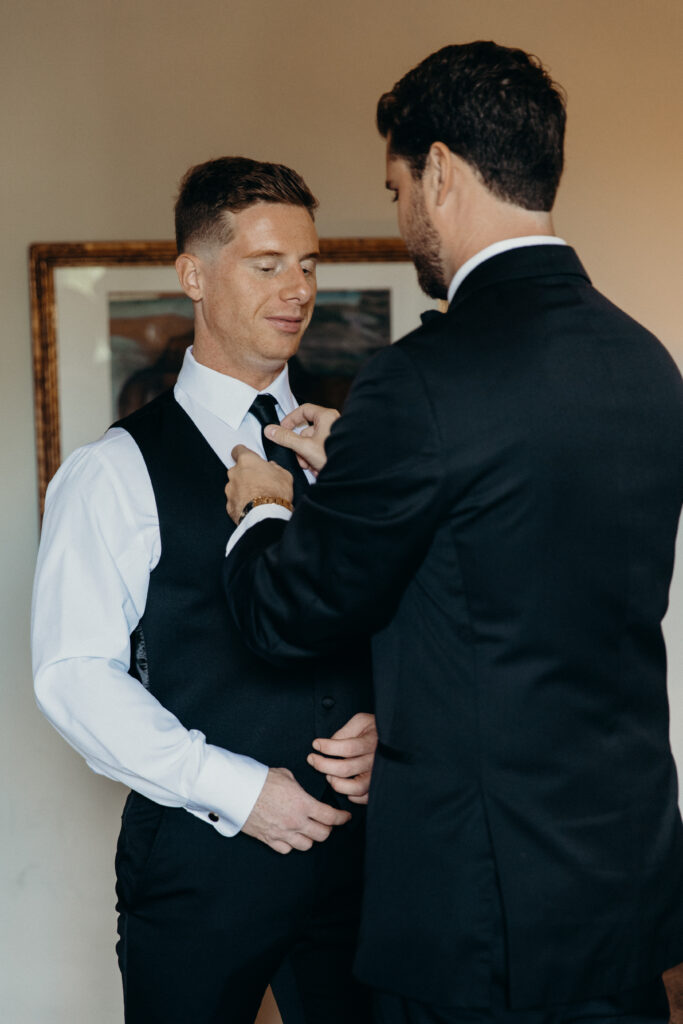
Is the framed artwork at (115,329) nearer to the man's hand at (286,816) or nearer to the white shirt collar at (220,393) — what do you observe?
the white shirt collar at (220,393)

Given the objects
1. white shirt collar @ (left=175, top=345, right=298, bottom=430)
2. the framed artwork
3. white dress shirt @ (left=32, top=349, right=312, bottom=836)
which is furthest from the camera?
the framed artwork

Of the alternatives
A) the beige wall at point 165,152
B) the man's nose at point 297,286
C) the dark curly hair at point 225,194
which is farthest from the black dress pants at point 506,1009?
the beige wall at point 165,152

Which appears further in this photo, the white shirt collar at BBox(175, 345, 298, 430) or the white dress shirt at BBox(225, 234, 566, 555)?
Result: the white shirt collar at BBox(175, 345, 298, 430)

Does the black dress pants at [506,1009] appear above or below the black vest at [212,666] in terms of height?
below

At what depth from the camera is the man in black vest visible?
1560mm

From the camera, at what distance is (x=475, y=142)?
4.05ft

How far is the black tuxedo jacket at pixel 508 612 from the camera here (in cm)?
116

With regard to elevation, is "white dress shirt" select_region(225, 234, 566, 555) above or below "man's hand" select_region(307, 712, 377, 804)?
above

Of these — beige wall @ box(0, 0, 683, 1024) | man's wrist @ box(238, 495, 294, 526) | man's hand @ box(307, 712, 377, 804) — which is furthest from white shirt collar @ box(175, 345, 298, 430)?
beige wall @ box(0, 0, 683, 1024)

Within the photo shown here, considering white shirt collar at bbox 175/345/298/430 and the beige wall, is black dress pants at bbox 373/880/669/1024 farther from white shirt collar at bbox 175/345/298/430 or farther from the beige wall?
the beige wall

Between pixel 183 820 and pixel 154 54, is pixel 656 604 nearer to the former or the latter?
pixel 183 820

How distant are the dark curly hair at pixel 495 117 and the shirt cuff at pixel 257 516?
501 millimetres

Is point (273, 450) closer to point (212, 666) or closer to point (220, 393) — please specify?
point (220, 393)

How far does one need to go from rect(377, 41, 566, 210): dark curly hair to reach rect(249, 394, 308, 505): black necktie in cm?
64
